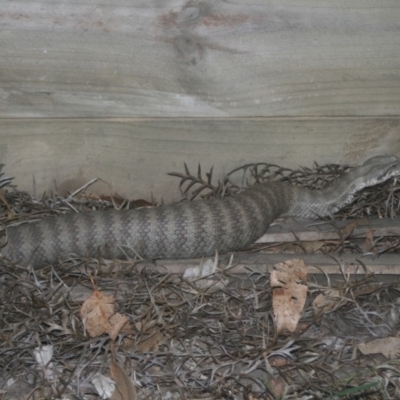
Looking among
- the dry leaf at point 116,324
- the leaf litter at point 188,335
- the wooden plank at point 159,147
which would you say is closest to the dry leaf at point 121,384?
the leaf litter at point 188,335

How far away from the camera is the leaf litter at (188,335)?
4.52m

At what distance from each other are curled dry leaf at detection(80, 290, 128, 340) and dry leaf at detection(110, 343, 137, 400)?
24cm

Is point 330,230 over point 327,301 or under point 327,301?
over

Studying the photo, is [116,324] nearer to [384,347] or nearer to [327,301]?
[327,301]

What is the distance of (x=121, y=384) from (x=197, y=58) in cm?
230

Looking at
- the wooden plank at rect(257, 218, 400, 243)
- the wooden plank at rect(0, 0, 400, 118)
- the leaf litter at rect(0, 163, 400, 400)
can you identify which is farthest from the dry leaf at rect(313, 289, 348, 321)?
the wooden plank at rect(0, 0, 400, 118)

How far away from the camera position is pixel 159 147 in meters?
5.82

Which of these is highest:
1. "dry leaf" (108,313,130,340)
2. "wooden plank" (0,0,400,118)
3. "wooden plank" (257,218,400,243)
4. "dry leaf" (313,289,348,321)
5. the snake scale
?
"wooden plank" (0,0,400,118)

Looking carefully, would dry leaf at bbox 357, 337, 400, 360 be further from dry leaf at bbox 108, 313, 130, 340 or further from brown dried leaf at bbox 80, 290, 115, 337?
brown dried leaf at bbox 80, 290, 115, 337

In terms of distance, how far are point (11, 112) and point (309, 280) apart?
2.37 meters

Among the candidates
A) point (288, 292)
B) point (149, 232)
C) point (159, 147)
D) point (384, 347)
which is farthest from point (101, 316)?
point (384, 347)

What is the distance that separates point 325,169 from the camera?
620cm

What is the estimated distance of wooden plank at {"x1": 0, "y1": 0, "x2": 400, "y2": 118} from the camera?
17.4ft

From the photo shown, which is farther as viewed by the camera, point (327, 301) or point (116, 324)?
point (327, 301)
